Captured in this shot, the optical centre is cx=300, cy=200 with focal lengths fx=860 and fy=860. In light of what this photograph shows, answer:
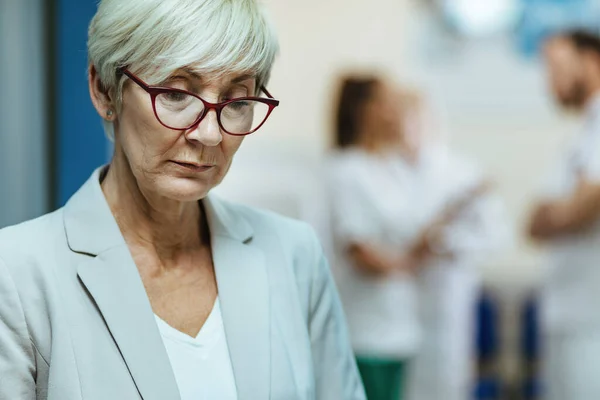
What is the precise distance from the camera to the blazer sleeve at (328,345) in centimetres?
151

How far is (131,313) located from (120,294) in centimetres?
3

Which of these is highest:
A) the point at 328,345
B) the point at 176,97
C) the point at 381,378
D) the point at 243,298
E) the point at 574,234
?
the point at 176,97

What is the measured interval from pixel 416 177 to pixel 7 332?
9.93 ft

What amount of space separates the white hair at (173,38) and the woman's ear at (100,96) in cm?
4

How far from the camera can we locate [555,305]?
3.50 metres

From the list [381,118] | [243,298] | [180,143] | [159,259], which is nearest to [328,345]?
[243,298]

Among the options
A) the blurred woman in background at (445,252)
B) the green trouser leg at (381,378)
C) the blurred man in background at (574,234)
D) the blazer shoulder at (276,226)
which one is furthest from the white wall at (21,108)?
the blurred man in background at (574,234)

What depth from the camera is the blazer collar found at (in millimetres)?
1267

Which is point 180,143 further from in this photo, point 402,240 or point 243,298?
point 402,240

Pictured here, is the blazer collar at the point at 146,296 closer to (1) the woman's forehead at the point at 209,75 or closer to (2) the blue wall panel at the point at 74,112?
(1) the woman's forehead at the point at 209,75

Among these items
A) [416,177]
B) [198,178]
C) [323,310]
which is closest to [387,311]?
[416,177]

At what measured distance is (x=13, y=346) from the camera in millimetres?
1208

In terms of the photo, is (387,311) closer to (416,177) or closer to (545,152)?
(416,177)

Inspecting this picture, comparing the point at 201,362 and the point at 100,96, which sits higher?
the point at 100,96
